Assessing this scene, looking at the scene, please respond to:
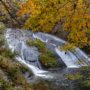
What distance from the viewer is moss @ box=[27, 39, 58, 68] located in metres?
18.6

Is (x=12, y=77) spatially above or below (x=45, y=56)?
above

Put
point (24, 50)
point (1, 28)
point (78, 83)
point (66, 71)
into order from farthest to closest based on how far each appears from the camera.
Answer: point (1, 28) < point (24, 50) < point (66, 71) < point (78, 83)

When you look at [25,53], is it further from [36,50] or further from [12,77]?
[12,77]

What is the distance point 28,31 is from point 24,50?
12.5 feet

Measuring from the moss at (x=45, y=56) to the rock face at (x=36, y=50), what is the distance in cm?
31

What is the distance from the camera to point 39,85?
13.6 meters

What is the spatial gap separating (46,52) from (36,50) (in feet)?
2.15

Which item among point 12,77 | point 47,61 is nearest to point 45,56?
point 47,61

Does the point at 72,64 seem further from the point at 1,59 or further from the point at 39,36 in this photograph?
the point at 1,59

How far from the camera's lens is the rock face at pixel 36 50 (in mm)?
18913

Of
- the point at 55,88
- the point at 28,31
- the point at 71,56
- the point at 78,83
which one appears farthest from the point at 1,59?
the point at 28,31

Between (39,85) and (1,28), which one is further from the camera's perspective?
(1,28)

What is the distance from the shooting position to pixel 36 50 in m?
19.6

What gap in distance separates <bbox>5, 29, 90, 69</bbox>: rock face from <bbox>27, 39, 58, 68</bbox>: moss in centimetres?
31
